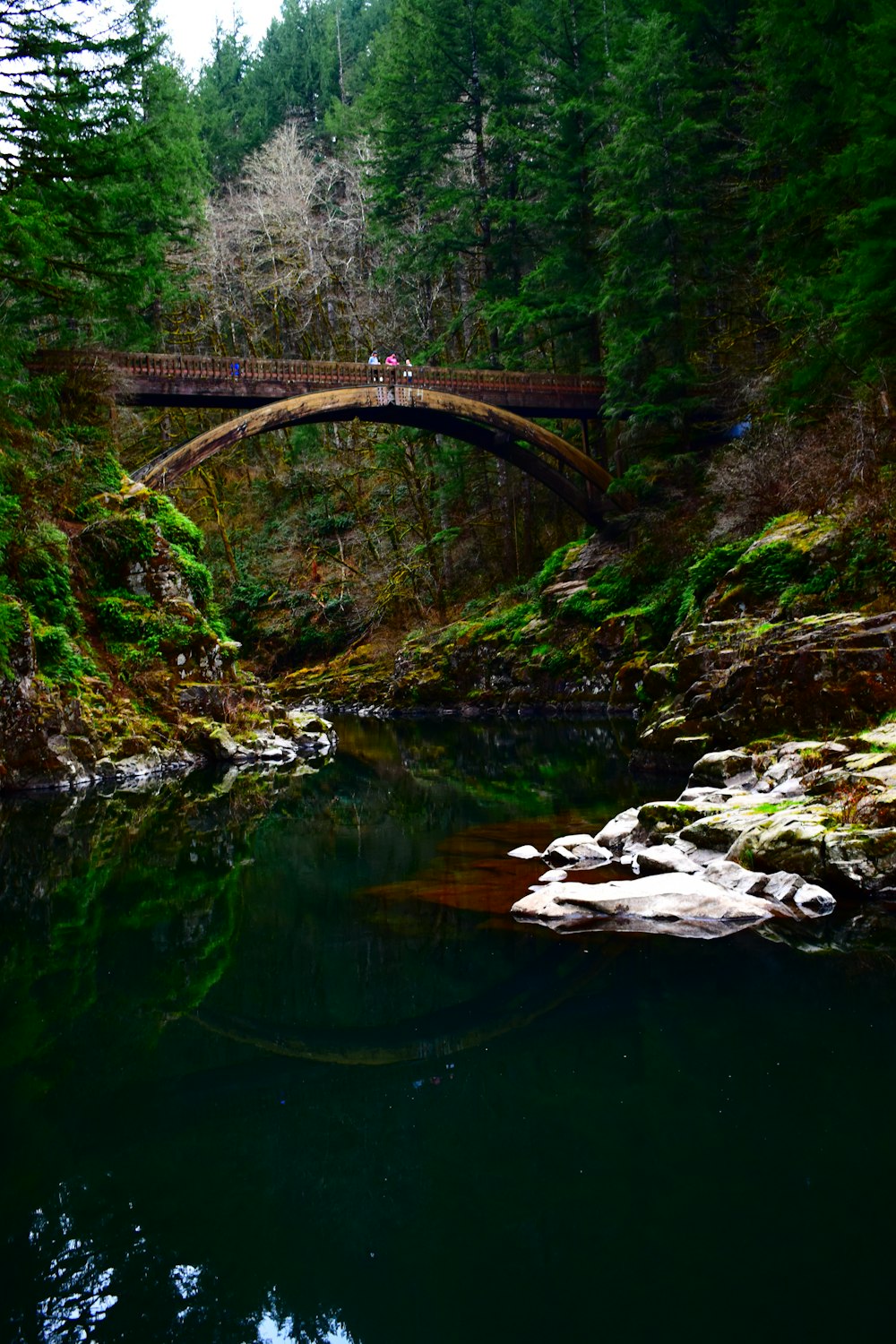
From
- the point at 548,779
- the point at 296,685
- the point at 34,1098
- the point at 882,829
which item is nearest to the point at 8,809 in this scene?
the point at 548,779

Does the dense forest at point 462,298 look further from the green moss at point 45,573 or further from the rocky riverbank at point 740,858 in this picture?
the rocky riverbank at point 740,858

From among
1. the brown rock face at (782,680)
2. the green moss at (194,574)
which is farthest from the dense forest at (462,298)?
the brown rock face at (782,680)

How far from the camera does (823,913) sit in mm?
5703

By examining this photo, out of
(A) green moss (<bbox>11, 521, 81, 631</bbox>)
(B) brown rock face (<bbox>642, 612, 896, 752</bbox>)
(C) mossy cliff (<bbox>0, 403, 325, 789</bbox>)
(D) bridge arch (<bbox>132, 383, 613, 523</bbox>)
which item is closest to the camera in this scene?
(B) brown rock face (<bbox>642, 612, 896, 752</bbox>)

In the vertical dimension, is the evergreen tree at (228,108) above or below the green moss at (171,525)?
above

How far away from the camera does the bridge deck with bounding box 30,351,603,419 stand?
18891 millimetres

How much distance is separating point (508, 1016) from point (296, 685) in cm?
2626

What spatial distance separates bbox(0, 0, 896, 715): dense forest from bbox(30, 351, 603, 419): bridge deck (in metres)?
0.83

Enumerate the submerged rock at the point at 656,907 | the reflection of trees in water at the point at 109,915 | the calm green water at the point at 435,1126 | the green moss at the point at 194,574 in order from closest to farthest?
the calm green water at the point at 435,1126 → the reflection of trees in water at the point at 109,915 → the submerged rock at the point at 656,907 → the green moss at the point at 194,574

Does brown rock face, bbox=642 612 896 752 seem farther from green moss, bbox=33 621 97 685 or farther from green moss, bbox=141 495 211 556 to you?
green moss, bbox=141 495 211 556

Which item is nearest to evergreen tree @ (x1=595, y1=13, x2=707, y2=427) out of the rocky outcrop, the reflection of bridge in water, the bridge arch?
the bridge arch

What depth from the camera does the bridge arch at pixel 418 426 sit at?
1950 centimetres

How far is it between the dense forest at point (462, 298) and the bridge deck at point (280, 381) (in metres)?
0.83

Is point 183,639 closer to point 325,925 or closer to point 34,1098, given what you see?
point 325,925
